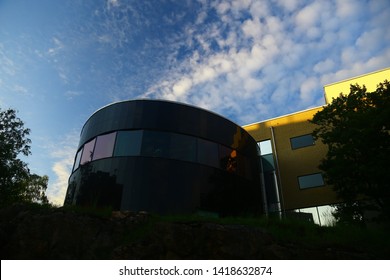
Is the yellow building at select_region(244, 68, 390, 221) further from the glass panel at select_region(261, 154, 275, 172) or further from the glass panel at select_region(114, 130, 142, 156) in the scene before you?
the glass panel at select_region(114, 130, 142, 156)

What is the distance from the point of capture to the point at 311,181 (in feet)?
78.7

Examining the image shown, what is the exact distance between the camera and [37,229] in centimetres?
959

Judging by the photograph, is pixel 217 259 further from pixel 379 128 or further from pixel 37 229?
pixel 379 128

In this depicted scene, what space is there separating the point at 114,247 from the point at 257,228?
4.88 metres

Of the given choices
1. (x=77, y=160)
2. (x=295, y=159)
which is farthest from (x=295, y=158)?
(x=77, y=160)

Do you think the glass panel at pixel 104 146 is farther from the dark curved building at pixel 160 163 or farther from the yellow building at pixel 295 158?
the yellow building at pixel 295 158

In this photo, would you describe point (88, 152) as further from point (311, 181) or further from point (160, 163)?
point (311, 181)

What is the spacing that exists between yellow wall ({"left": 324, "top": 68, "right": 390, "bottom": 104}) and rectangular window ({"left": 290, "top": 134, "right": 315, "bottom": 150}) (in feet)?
16.8

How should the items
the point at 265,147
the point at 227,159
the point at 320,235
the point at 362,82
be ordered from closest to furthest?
the point at 320,235, the point at 227,159, the point at 362,82, the point at 265,147

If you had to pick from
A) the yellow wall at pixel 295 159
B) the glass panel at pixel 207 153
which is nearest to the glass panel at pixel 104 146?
the glass panel at pixel 207 153

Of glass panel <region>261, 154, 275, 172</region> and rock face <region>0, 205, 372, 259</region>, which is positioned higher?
glass panel <region>261, 154, 275, 172</region>

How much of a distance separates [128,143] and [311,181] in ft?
52.9

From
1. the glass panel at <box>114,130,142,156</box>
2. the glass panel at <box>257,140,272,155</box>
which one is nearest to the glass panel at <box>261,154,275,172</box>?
the glass panel at <box>257,140,272,155</box>

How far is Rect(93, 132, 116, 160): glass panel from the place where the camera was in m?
16.5
